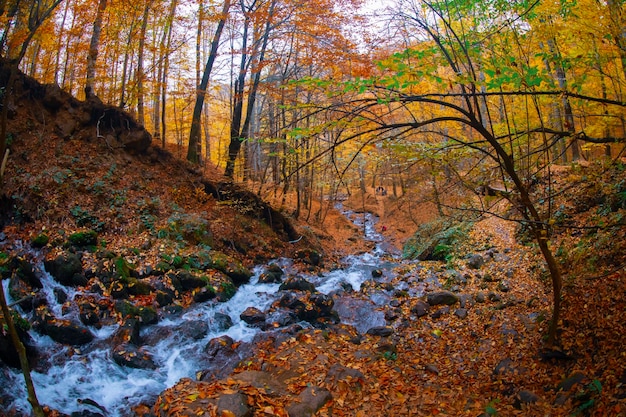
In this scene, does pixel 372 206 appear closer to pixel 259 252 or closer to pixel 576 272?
pixel 259 252

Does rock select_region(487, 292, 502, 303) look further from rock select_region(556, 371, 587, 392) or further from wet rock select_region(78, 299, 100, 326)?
wet rock select_region(78, 299, 100, 326)

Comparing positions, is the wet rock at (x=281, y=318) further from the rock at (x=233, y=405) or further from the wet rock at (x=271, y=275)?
the rock at (x=233, y=405)

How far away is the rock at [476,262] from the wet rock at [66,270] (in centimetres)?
1037

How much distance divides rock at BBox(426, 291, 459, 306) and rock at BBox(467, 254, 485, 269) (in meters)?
2.36

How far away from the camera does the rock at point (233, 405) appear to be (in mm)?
4594

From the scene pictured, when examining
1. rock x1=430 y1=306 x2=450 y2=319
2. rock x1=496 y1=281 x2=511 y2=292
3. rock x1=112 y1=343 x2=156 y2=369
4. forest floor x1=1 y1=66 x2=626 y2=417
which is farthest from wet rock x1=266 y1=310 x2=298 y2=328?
rock x1=496 y1=281 x2=511 y2=292

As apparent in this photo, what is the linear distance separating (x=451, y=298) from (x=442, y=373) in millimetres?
3029

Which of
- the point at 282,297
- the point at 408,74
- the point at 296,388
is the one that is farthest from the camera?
the point at 282,297

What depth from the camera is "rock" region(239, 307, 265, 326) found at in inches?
334

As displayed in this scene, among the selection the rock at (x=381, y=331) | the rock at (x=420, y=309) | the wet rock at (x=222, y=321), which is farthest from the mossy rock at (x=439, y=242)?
the wet rock at (x=222, y=321)

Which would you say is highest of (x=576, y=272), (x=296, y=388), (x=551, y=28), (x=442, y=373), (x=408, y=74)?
(x=551, y=28)

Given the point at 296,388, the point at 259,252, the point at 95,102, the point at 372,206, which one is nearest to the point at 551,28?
the point at 296,388

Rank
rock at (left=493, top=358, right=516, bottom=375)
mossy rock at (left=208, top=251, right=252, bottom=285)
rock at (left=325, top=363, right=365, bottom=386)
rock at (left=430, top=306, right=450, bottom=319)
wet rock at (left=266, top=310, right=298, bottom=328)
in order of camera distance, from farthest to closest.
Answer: mossy rock at (left=208, top=251, right=252, bottom=285) → wet rock at (left=266, top=310, right=298, bottom=328) → rock at (left=430, top=306, right=450, bottom=319) → rock at (left=325, top=363, right=365, bottom=386) → rock at (left=493, top=358, right=516, bottom=375)

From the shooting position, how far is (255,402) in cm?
497
